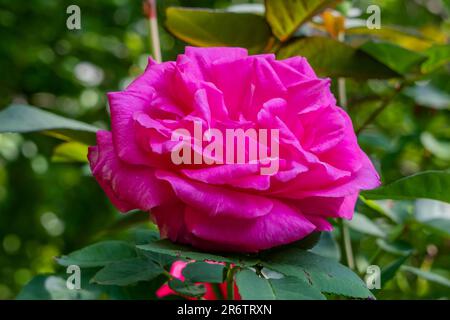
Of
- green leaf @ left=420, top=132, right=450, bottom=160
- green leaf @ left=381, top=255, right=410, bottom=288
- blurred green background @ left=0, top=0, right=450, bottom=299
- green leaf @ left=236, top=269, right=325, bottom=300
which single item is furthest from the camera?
blurred green background @ left=0, top=0, right=450, bottom=299

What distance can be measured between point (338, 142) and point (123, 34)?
1.65 metres

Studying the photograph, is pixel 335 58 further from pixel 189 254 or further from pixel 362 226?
pixel 189 254

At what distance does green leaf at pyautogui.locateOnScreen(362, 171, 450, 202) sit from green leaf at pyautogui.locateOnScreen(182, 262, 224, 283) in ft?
0.45

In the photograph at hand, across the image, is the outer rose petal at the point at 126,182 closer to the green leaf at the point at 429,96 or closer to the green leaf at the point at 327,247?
the green leaf at the point at 327,247

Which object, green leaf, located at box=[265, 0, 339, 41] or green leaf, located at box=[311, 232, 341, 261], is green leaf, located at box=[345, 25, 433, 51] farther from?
green leaf, located at box=[311, 232, 341, 261]

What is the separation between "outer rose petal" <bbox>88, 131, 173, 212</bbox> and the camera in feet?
1.47

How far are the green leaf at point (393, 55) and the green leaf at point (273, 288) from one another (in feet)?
1.13

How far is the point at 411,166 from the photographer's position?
1463 millimetres

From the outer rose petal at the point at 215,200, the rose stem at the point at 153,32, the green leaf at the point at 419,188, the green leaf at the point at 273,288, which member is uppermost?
the rose stem at the point at 153,32

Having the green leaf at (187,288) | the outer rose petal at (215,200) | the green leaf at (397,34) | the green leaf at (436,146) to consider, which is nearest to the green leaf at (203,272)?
the green leaf at (187,288)

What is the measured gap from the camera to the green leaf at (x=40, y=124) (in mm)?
606

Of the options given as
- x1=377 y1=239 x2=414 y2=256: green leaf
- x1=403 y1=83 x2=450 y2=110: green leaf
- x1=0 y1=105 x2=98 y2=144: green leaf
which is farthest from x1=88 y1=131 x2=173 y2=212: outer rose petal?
x1=403 y1=83 x2=450 y2=110: green leaf

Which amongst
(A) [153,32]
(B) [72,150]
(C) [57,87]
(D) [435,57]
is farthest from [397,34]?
(C) [57,87]
